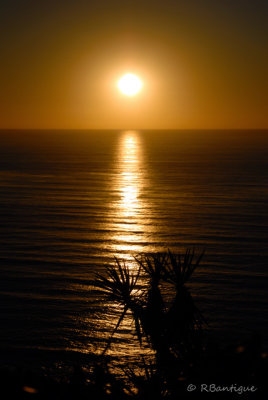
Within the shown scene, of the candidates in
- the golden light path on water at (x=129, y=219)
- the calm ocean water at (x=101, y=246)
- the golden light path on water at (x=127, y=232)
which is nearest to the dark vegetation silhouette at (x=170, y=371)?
the calm ocean water at (x=101, y=246)

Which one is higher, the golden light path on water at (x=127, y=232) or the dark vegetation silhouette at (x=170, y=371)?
the golden light path on water at (x=127, y=232)

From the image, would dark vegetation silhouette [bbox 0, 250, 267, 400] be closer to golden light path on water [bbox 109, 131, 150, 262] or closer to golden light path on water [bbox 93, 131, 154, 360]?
golden light path on water [bbox 93, 131, 154, 360]

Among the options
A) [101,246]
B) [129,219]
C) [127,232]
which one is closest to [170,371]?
[101,246]

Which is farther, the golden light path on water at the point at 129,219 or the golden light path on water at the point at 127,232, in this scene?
the golden light path on water at the point at 129,219

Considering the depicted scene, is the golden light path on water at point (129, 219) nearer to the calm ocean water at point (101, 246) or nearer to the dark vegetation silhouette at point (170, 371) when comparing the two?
the calm ocean water at point (101, 246)

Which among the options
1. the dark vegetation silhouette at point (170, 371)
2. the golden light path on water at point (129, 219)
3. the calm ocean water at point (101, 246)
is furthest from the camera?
the golden light path on water at point (129, 219)

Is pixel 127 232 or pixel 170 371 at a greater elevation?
pixel 127 232

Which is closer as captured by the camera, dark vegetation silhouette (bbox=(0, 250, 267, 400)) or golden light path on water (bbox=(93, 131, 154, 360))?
dark vegetation silhouette (bbox=(0, 250, 267, 400))

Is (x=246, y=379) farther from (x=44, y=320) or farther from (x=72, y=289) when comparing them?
(x=72, y=289)

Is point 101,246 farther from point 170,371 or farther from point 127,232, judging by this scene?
point 170,371

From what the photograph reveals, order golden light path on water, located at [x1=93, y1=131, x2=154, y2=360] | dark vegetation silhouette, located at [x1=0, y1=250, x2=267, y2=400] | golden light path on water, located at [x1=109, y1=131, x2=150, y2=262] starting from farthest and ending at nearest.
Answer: golden light path on water, located at [x1=109, y1=131, x2=150, y2=262]
golden light path on water, located at [x1=93, y1=131, x2=154, y2=360]
dark vegetation silhouette, located at [x1=0, y1=250, x2=267, y2=400]

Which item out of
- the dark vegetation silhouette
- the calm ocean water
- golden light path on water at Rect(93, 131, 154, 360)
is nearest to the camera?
the dark vegetation silhouette

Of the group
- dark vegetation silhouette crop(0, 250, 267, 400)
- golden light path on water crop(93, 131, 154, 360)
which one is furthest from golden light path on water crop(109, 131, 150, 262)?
dark vegetation silhouette crop(0, 250, 267, 400)

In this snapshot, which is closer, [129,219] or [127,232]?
[127,232]
